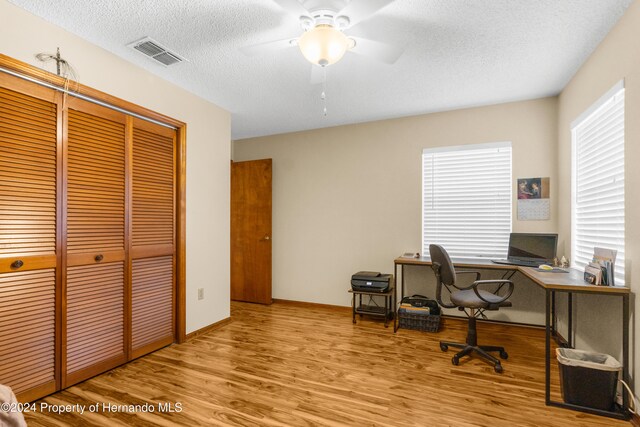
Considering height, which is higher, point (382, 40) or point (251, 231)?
point (382, 40)

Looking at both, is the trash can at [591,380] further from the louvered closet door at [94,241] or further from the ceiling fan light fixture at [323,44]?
the louvered closet door at [94,241]

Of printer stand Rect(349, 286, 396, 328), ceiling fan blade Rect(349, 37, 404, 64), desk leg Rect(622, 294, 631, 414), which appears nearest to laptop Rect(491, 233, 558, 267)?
desk leg Rect(622, 294, 631, 414)

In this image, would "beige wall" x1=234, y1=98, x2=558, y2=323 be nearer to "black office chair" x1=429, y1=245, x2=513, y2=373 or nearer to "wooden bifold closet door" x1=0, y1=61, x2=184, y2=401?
"black office chair" x1=429, y1=245, x2=513, y2=373

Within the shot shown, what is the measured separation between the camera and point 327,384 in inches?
91.1

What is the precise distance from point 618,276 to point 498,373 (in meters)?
1.07

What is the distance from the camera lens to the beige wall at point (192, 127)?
2006 millimetres

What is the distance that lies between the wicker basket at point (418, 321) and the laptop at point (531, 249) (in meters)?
0.87

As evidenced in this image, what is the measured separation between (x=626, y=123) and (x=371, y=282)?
2.53 meters

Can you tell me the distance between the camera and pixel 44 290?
209 centimetres

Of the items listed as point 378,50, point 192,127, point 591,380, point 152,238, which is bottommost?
point 591,380

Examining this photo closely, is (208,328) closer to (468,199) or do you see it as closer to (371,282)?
(371,282)

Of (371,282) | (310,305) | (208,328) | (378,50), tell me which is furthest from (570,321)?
(208,328)

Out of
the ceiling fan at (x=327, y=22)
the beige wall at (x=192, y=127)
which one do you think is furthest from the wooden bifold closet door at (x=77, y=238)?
the ceiling fan at (x=327, y=22)

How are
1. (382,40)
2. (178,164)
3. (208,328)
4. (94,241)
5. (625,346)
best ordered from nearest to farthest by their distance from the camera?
1. (625,346)
2. (382,40)
3. (94,241)
4. (178,164)
5. (208,328)
